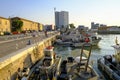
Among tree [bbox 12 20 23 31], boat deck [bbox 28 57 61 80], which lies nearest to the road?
boat deck [bbox 28 57 61 80]

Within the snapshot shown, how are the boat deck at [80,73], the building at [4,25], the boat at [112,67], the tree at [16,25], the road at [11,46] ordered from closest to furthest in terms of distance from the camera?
the boat deck at [80,73] < the boat at [112,67] < the road at [11,46] < the building at [4,25] < the tree at [16,25]

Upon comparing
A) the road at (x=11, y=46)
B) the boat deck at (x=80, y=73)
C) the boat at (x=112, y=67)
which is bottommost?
the boat at (x=112, y=67)

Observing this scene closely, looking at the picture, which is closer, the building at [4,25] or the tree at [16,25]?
the building at [4,25]

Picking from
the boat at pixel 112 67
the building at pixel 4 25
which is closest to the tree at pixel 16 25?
the building at pixel 4 25

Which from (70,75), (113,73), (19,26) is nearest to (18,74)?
(70,75)

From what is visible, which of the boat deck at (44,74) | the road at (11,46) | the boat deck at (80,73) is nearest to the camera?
the boat deck at (80,73)

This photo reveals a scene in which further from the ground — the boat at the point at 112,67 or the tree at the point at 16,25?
the tree at the point at 16,25

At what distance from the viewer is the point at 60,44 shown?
67.6 meters

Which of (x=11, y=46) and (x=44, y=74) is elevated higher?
(x=11, y=46)

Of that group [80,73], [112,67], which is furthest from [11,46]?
[80,73]

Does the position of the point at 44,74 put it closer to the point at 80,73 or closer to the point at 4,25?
the point at 80,73

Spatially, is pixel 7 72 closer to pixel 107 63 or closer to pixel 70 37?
pixel 107 63

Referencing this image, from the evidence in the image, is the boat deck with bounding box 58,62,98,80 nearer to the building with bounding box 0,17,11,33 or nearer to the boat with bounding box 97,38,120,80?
the boat with bounding box 97,38,120,80

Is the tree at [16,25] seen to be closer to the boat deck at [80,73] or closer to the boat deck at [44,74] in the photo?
the boat deck at [44,74]
